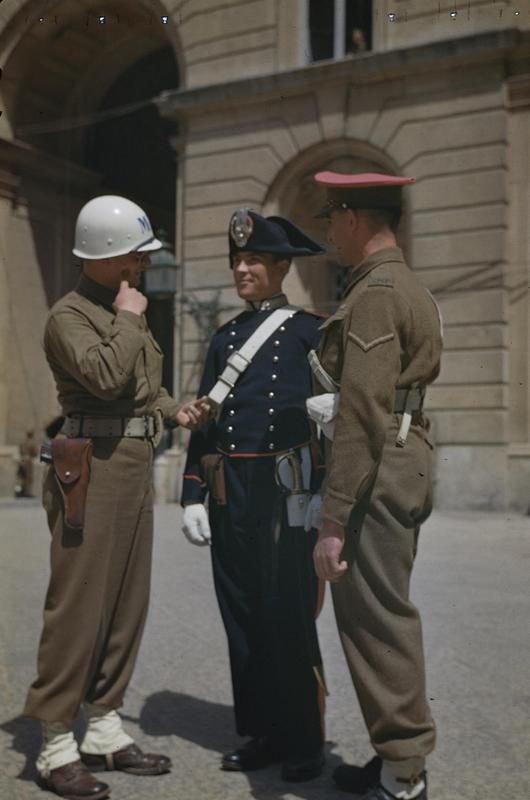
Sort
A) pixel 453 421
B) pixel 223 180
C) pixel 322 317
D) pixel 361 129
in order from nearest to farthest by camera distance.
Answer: pixel 322 317
pixel 453 421
pixel 361 129
pixel 223 180

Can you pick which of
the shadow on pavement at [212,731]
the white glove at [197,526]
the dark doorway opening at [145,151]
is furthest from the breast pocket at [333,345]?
the dark doorway opening at [145,151]

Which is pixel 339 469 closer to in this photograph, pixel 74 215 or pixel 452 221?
pixel 452 221

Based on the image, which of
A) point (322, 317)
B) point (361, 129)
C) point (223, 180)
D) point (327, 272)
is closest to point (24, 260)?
point (223, 180)

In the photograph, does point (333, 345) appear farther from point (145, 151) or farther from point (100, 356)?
point (145, 151)

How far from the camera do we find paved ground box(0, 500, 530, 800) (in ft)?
12.3

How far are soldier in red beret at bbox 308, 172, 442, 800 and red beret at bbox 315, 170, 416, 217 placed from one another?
0.04 feet

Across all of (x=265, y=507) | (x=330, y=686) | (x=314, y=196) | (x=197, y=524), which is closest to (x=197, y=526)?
(x=197, y=524)

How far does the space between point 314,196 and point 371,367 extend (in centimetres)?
1382

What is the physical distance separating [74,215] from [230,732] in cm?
1808

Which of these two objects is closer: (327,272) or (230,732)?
(230,732)

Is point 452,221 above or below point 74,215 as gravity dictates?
below

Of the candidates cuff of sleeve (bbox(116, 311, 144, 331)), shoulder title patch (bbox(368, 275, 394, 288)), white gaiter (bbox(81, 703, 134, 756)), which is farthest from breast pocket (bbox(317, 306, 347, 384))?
white gaiter (bbox(81, 703, 134, 756))

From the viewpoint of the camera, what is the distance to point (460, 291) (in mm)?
14688

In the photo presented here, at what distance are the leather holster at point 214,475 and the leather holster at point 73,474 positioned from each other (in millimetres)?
589
